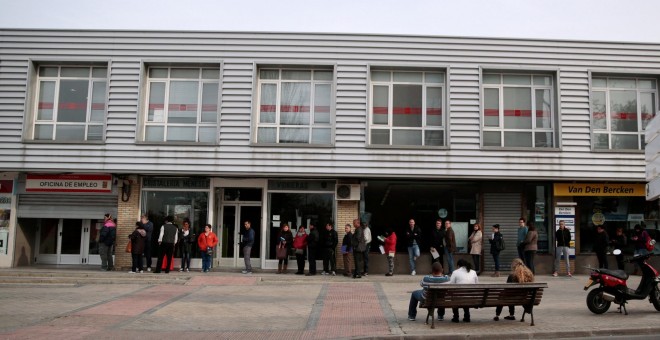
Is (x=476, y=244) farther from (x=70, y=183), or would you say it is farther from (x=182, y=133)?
→ (x=70, y=183)

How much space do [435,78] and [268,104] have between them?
17.1 ft

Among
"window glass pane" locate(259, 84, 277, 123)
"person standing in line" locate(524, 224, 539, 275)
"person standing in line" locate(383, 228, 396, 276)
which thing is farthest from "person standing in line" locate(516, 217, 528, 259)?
"window glass pane" locate(259, 84, 277, 123)

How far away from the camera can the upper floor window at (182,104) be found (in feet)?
61.2

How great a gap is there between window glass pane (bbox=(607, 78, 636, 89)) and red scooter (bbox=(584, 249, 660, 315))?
366 inches

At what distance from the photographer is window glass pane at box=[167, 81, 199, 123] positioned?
1878 cm

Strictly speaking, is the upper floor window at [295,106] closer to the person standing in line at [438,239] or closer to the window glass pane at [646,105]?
the person standing in line at [438,239]

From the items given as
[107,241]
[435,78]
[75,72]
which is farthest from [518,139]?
[75,72]

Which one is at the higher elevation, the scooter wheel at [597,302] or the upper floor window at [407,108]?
the upper floor window at [407,108]

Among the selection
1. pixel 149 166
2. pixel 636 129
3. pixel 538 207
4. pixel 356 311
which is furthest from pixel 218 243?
pixel 636 129

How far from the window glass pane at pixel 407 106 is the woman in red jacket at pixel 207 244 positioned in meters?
6.44

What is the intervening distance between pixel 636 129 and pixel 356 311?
12.0m

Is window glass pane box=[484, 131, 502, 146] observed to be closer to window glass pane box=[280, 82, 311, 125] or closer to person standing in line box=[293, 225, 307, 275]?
window glass pane box=[280, 82, 311, 125]

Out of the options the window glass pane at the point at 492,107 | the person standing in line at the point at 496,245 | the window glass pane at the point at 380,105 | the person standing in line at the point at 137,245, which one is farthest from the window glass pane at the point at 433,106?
the person standing in line at the point at 137,245

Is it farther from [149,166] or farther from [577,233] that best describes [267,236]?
[577,233]
